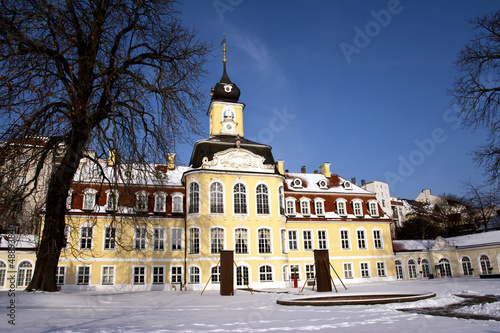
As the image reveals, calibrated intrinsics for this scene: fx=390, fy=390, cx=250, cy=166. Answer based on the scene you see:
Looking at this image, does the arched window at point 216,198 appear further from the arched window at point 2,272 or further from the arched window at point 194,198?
the arched window at point 2,272

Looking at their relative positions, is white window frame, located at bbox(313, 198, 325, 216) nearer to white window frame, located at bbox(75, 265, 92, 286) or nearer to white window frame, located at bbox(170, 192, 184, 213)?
white window frame, located at bbox(170, 192, 184, 213)

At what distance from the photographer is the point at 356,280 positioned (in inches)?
1329

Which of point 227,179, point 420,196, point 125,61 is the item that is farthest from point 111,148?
point 420,196

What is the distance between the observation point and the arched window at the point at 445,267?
125ft

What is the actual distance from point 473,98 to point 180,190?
22434mm

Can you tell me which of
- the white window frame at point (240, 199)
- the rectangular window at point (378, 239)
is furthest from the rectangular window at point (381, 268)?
the white window frame at point (240, 199)

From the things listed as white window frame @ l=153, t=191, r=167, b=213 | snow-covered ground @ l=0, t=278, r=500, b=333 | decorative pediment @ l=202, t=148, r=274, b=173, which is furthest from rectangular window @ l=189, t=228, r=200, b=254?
snow-covered ground @ l=0, t=278, r=500, b=333

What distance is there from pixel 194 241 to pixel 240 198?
478 cm

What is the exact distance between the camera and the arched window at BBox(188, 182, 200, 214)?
96.8 feet

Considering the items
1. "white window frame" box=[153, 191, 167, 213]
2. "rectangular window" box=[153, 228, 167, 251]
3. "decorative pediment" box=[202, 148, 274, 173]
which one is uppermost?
"decorative pediment" box=[202, 148, 274, 173]

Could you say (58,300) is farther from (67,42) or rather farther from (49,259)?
(67,42)

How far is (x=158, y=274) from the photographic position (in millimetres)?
29078

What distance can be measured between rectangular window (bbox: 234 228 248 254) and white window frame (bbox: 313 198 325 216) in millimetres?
8078

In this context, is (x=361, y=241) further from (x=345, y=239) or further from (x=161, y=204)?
(x=161, y=204)
